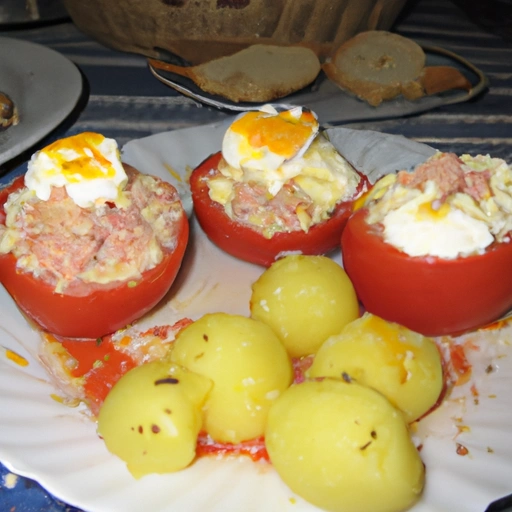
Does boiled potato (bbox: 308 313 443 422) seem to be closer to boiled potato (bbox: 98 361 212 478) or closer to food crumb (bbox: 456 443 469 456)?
food crumb (bbox: 456 443 469 456)

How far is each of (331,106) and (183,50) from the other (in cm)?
56

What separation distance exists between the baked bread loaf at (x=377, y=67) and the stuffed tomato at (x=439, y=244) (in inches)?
35.7

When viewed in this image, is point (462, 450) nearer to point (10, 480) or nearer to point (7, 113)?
point (10, 480)

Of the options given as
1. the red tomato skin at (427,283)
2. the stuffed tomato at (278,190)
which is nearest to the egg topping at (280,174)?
the stuffed tomato at (278,190)

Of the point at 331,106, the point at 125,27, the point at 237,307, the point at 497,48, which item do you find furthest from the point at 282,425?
the point at 497,48

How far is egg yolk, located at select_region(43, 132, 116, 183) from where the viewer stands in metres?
1.14

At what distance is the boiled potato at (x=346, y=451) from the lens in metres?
0.85

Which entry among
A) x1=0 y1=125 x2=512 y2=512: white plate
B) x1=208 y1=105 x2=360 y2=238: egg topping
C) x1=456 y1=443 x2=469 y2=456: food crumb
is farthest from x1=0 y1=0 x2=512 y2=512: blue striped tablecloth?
x1=456 y1=443 x2=469 y2=456: food crumb

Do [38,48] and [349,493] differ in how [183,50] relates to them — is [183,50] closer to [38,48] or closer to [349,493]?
[38,48]

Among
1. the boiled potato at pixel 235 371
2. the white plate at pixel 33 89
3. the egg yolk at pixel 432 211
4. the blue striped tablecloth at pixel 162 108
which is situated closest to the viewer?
the boiled potato at pixel 235 371

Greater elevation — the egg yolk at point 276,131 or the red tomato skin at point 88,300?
the egg yolk at point 276,131

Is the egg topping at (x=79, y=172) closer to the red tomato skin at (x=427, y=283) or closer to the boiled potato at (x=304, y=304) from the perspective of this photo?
the boiled potato at (x=304, y=304)

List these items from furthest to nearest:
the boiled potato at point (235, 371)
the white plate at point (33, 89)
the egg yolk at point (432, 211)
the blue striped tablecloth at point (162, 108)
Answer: the blue striped tablecloth at point (162, 108)
the white plate at point (33, 89)
the egg yolk at point (432, 211)
the boiled potato at point (235, 371)

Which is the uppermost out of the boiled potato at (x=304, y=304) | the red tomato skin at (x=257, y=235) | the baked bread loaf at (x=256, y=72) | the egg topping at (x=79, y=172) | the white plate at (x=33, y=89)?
the egg topping at (x=79, y=172)
